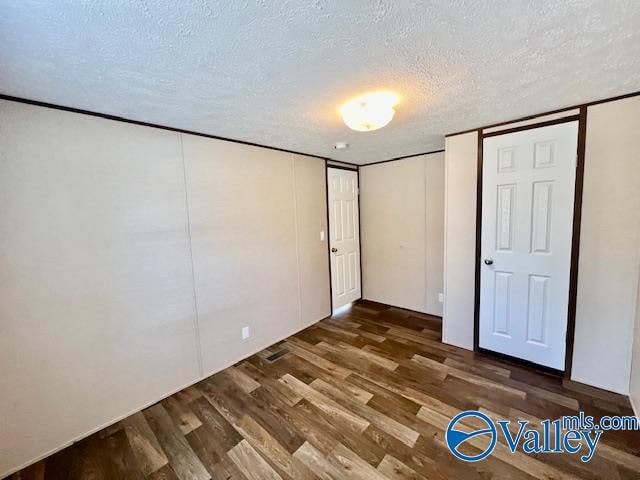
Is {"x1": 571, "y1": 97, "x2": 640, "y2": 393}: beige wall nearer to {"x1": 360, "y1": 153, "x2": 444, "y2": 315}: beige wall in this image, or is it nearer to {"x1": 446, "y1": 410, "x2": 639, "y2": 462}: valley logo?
{"x1": 446, "y1": 410, "x2": 639, "y2": 462}: valley logo

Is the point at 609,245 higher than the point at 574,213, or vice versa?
the point at 574,213

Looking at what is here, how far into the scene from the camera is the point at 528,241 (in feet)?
7.22

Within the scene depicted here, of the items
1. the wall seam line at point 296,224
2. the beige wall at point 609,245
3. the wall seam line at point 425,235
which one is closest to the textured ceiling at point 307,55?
the beige wall at point 609,245

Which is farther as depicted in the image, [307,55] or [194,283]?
[194,283]

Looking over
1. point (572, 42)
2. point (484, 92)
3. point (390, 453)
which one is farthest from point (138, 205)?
point (572, 42)

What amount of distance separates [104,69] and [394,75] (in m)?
1.42

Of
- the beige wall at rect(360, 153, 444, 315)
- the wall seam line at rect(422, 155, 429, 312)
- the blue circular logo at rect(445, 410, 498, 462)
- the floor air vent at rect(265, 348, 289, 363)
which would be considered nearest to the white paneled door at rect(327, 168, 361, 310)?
the beige wall at rect(360, 153, 444, 315)

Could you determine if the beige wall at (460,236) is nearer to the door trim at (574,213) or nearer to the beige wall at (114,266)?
the door trim at (574,213)

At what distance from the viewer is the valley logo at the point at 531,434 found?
153cm

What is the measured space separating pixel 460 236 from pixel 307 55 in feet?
6.94

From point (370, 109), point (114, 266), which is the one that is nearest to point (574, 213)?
point (370, 109)

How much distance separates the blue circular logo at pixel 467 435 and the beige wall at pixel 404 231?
1.69 metres

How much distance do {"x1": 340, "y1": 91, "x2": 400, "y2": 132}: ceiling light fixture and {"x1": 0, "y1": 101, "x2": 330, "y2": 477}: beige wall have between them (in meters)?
1.25

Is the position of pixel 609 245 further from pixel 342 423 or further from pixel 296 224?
pixel 296 224
